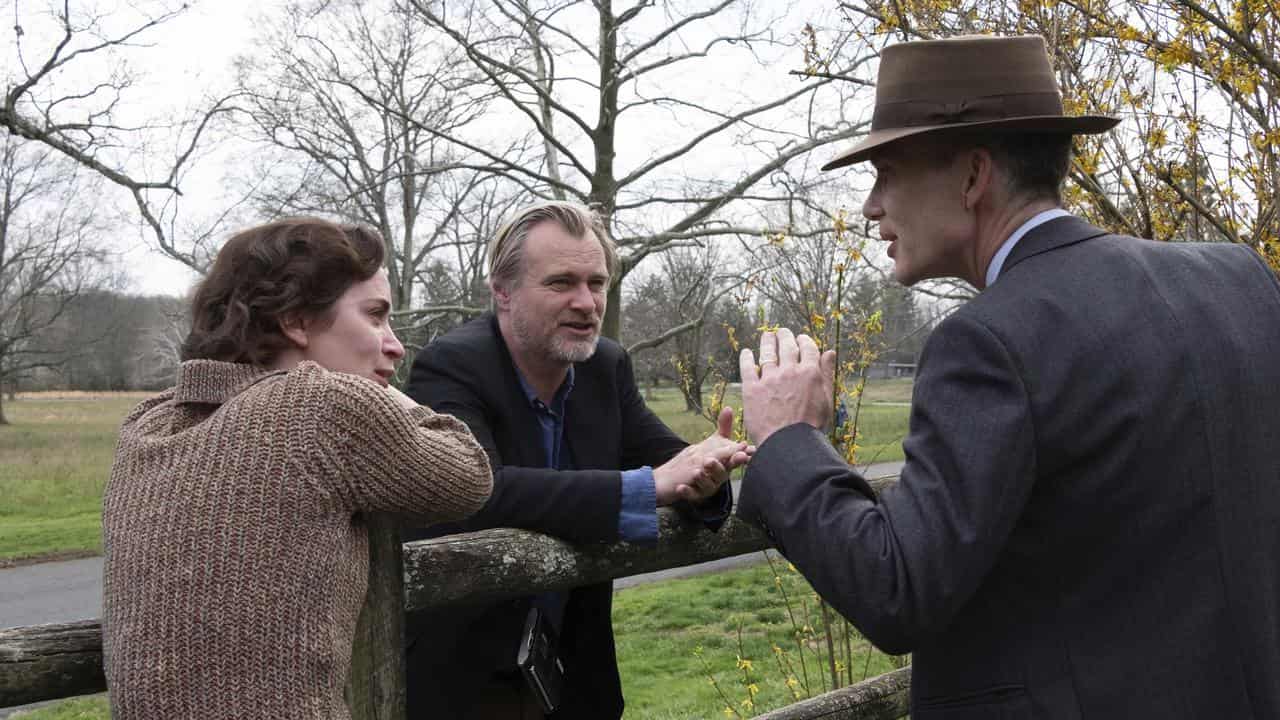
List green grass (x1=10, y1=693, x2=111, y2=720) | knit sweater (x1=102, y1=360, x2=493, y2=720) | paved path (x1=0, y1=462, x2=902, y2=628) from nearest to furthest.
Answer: knit sweater (x1=102, y1=360, x2=493, y2=720)
green grass (x1=10, y1=693, x2=111, y2=720)
paved path (x1=0, y1=462, x2=902, y2=628)

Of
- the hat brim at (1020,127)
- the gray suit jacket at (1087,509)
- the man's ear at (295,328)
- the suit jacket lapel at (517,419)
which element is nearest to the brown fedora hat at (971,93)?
the hat brim at (1020,127)

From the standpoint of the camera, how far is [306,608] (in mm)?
1548

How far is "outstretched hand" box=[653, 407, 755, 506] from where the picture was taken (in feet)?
7.45

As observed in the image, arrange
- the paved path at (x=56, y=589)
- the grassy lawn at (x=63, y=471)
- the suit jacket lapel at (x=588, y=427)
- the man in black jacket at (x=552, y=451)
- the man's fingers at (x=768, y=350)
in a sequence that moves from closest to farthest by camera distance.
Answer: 1. the man's fingers at (x=768, y=350)
2. the man in black jacket at (x=552, y=451)
3. the suit jacket lapel at (x=588, y=427)
4. the paved path at (x=56, y=589)
5. the grassy lawn at (x=63, y=471)

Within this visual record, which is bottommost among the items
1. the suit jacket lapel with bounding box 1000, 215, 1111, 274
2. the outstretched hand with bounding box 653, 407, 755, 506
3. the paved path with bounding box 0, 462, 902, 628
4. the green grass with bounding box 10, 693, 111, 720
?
the green grass with bounding box 10, 693, 111, 720

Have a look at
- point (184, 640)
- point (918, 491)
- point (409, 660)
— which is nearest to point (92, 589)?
point (409, 660)

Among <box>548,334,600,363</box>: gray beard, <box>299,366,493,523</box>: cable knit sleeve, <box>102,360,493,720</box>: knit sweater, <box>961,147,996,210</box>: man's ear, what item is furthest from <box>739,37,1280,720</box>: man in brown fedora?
<box>548,334,600,363</box>: gray beard

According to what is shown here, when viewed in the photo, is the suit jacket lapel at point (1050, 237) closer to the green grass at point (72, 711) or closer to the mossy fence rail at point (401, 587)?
the mossy fence rail at point (401, 587)

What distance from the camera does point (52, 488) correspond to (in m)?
17.3

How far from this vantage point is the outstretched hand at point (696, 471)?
227 cm

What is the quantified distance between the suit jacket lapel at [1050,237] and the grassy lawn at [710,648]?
320 cm

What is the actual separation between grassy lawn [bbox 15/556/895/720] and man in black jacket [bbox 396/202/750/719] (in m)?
2.10

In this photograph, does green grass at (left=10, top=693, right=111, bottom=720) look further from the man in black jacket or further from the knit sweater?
the knit sweater

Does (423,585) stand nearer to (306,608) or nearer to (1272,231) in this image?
(306,608)
